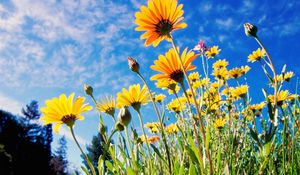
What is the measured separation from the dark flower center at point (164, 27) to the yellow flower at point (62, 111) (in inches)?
23.1

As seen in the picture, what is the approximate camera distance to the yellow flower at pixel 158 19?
1404 millimetres

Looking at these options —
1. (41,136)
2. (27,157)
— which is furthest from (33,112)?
(27,157)

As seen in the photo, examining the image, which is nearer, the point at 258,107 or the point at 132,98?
the point at 132,98

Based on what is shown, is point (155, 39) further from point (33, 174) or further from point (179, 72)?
point (33, 174)

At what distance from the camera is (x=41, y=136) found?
145 ft

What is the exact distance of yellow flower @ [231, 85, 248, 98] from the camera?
3266 millimetres

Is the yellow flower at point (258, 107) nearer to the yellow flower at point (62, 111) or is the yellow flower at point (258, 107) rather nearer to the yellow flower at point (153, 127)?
the yellow flower at point (153, 127)

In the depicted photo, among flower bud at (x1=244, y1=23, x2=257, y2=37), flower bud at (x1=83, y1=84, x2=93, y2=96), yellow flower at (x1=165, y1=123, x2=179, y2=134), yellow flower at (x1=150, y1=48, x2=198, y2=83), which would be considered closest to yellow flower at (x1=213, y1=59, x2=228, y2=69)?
yellow flower at (x1=165, y1=123, x2=179, y2=134)

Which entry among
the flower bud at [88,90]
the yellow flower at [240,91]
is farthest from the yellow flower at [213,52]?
the flower bud at [88,90]

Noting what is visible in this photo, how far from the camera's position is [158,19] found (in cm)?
144

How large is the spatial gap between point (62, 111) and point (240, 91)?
81.3 inches

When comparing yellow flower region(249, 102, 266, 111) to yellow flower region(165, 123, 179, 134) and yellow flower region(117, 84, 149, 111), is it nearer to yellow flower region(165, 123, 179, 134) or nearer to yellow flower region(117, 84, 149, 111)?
yellow flower region(165, 123, 179, 134)

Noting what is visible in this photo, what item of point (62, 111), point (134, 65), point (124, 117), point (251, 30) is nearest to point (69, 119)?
point (62, 111)

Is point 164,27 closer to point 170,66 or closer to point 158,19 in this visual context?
point 158,19
